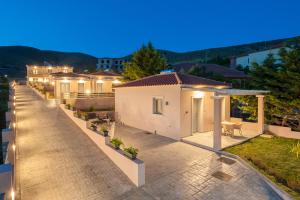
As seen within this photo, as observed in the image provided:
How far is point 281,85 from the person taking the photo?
39.8ft

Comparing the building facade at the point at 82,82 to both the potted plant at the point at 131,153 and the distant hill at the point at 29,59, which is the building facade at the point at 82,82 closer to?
the potted plant at the point at 131,153

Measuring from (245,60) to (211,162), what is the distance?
3786 centimetres

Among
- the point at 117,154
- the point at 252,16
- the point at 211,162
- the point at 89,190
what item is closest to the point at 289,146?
the point at 211,162

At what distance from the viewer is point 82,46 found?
199 meters

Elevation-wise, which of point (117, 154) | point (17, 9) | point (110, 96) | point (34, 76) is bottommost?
point (117, 154)

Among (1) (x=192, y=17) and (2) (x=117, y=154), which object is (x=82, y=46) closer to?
(1) (x=192, y=17)

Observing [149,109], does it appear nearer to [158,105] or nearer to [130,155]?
[158,105]

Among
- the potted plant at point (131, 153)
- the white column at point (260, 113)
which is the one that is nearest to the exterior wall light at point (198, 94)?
the white column at point (260, 113)

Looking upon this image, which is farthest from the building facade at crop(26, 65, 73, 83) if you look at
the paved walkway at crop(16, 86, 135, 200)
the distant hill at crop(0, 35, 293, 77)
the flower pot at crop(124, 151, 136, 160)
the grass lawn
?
the grass lawn

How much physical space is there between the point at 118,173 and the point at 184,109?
19.5 feet

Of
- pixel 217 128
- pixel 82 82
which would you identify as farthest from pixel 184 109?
pixel 82 82

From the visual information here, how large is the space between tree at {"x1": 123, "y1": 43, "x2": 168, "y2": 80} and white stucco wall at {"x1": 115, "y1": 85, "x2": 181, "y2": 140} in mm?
7554

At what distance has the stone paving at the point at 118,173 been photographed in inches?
241

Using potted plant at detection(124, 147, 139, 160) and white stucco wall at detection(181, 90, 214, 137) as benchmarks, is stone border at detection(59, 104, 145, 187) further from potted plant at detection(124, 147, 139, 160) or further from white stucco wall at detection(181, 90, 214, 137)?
white stucco wall at detection(181, 90, 214, 137)
